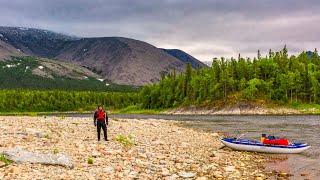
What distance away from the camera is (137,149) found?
35.6 meters

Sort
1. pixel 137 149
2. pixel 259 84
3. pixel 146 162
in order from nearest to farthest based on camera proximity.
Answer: pixel 146 162 < pixel 137 149 < pixel 259 84

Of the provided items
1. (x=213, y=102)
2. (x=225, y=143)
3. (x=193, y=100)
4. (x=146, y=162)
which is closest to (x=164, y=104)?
(x=193, y=100)

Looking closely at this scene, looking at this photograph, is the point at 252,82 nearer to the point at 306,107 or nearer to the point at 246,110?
the point at 246,110

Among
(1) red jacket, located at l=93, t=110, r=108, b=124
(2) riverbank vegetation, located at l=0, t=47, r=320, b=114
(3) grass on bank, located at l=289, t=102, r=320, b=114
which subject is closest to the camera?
(1) red jacket, located at l=93, t=110, r=108, b=124

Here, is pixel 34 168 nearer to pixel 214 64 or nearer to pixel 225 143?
pixel 225 143

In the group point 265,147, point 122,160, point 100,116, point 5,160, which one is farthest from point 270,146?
point 5,160

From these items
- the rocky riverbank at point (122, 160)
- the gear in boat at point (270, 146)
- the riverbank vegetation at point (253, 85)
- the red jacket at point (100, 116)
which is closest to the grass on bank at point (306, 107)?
the riverbank vegetation at point (253, 85)

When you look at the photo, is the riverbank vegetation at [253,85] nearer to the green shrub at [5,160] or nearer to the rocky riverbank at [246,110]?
the rocky riverbank at [246,110]

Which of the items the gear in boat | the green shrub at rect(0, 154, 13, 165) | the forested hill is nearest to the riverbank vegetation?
the forested hill

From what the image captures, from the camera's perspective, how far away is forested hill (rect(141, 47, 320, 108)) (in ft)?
541

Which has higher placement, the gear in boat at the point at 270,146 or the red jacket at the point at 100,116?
the red jacket at the point at 100,116

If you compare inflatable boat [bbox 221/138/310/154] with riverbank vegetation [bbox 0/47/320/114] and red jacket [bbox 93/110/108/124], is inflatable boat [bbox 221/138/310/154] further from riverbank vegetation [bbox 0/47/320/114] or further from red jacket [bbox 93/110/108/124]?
riverbank vegetation [bbox 0/47/320/114]

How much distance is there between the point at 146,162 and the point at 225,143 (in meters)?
14.4

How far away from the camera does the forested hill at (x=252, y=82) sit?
6491 inches
